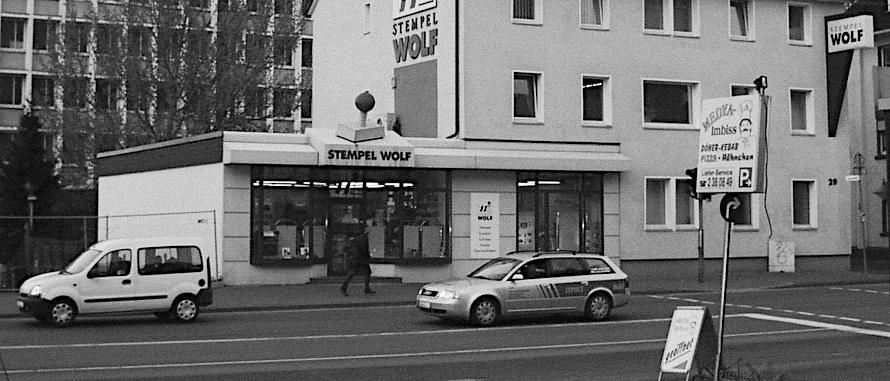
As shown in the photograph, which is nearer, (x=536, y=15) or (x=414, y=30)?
(x=536, y=15)

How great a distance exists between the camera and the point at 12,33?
6366cm

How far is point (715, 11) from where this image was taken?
36281 mm

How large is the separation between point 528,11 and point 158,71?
1721 centimetres

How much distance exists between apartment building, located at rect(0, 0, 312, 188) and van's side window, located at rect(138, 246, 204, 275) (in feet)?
75.7

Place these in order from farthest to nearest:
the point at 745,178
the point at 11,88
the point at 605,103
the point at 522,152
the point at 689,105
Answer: the point at 11,88, the point at 689,105, the point at 605,103, the point at 522,152, the point at 745,178

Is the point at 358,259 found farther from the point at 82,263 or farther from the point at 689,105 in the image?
the point at 689,105

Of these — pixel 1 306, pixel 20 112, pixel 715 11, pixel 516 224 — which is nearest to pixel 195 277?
pixel 1 306

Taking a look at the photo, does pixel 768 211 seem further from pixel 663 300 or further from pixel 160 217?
pixel 160 217

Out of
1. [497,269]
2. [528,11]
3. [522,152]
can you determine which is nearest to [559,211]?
[522,152]

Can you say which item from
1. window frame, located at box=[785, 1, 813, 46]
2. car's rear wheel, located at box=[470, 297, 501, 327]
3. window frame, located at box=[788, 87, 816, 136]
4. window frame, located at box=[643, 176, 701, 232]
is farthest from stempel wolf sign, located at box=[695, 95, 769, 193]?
window frame, located at box=[785, 1, 813, 46]

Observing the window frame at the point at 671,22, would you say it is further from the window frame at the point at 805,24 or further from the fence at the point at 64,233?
the fence at the point at 64,233

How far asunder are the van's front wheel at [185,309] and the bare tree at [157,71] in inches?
919

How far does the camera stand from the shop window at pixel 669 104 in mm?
35344

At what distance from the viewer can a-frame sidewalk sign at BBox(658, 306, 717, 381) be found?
1168 centimetres
